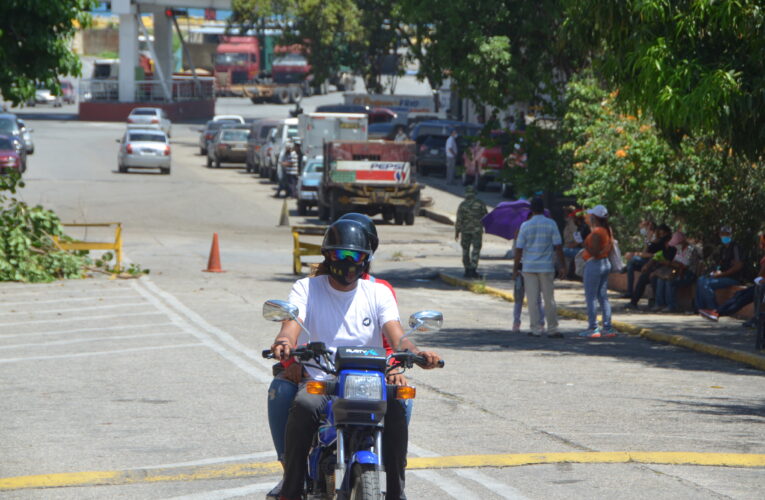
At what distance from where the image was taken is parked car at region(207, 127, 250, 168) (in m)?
52.0

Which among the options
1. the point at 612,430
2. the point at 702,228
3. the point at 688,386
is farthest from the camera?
the point at 702,228

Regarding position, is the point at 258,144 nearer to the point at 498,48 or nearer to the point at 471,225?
the point at 471,225

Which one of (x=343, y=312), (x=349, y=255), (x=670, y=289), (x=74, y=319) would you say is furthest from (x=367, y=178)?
(x=349, y=255)

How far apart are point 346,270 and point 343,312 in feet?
0.78

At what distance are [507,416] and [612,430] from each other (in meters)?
0.93

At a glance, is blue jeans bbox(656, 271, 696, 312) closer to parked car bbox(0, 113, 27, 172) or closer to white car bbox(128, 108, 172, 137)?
parked car bbox(0, 113, 27, 172)

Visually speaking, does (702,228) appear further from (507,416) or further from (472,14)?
(507,416)

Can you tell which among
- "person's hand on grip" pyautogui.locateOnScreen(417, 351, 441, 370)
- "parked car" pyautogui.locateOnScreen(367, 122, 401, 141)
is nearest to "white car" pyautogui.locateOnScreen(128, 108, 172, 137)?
"parked car" pyautogui.locateOnScreen(367, 122, 401, 141)

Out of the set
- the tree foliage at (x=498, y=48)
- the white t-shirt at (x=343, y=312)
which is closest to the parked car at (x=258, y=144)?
the tree foliage at (x=498, y=48)

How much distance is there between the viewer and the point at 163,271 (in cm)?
2402

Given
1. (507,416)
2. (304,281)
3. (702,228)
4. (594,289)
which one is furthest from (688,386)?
→ (702,228)

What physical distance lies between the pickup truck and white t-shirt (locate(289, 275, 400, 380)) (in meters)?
27.1

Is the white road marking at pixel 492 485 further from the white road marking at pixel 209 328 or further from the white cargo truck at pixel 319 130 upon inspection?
the white cargo truck at pixel 319 130

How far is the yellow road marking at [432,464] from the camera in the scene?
7.94 metres
